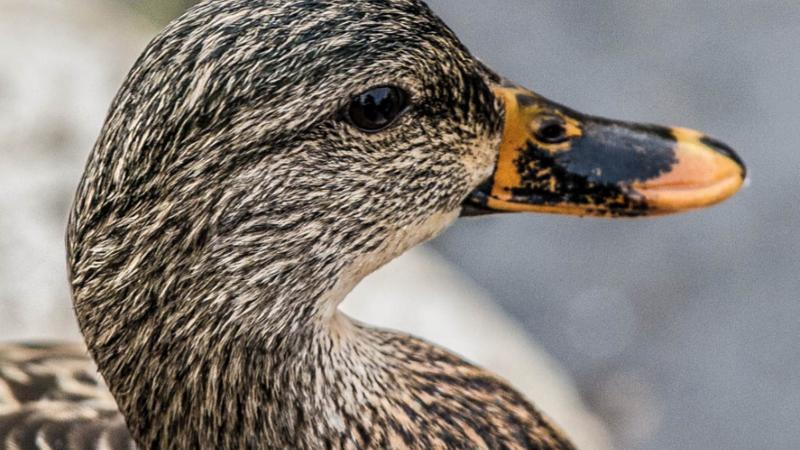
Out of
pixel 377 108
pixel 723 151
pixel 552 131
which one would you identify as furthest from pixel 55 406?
pixel 723 151

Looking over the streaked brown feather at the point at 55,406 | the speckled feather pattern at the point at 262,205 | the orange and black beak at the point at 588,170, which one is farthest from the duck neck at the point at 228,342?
the streaked brown feather at the point at 55,406

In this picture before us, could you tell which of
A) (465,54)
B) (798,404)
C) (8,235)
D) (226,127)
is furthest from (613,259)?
(226,127)

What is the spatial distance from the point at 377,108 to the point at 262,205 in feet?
0.76

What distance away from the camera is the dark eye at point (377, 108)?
168 centimetres

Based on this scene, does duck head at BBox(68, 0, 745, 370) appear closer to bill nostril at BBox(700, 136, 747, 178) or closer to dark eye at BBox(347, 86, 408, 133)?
dark eye at BBox(347, 86, 408, 133)

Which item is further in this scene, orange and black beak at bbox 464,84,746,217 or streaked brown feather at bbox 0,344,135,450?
streaked brown feather at bbox 0,344,135,450

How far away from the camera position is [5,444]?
2117 millimetres

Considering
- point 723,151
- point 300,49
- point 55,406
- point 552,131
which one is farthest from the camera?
point 55,406

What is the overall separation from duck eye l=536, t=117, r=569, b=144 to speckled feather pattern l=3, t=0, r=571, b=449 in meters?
0.10

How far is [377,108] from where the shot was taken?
5.58 feet

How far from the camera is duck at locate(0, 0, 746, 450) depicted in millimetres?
1607

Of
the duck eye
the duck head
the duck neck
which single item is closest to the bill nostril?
the duck eye

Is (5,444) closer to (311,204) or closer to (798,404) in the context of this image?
(311,204)

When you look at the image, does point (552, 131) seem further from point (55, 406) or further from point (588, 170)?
point (55, 406)
